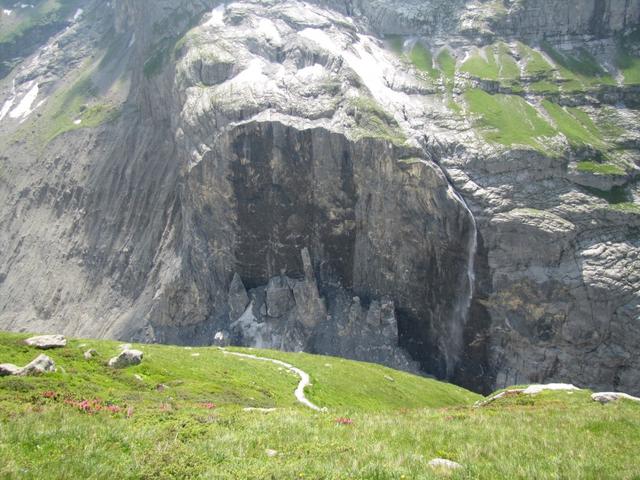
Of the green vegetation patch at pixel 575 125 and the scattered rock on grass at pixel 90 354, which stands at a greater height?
the green vegetation patch at pixel 575 125

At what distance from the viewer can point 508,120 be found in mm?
88062

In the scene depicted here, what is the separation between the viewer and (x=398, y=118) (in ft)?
291

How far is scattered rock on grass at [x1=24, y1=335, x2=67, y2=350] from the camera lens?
34.6 m

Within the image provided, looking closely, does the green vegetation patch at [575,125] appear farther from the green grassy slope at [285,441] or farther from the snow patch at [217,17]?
the green grassy slope at [285,441]

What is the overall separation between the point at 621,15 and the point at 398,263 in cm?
6712

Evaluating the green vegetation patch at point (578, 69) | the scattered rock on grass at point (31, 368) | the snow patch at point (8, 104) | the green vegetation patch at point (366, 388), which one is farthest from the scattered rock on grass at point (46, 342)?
the snow patch at point (8, 104)

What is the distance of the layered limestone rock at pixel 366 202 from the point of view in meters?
74.4

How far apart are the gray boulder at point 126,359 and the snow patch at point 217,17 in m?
87.3

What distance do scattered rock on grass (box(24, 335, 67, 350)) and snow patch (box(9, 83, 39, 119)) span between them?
152m

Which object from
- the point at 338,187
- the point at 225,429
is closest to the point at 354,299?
the point at 338,187

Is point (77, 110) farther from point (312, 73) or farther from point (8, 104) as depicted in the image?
point (312, 73)

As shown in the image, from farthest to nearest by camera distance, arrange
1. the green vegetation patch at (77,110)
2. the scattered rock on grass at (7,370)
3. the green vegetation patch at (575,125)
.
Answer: the green vegetation patch at (77,110) → the green vegetation patch at (575,125) → the scattered rock on grass at (7,370)

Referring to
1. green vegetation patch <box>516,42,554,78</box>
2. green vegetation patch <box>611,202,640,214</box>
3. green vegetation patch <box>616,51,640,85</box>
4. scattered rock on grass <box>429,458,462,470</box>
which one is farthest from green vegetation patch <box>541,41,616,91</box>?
scattered rock on grass <box>429,458,462,470</box>

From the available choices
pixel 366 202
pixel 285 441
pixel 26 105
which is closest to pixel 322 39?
pixel 366 202
